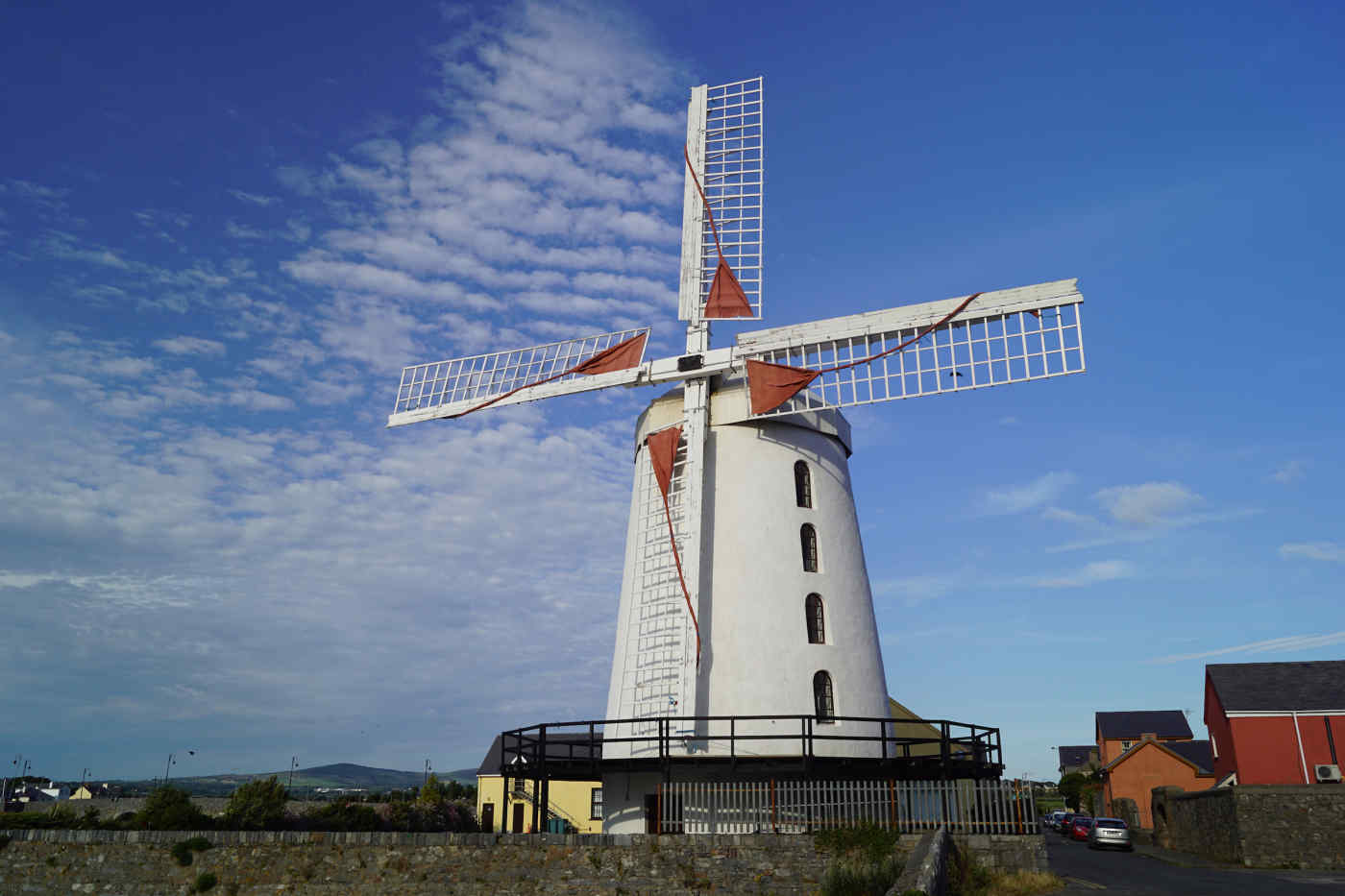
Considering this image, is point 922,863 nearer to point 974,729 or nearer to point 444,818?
point 974,729

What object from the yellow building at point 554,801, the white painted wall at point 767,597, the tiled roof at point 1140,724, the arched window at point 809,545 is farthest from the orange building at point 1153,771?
the arched window at point 809,545

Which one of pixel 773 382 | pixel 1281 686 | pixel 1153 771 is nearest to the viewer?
pixel 773 382

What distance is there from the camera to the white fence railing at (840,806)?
17.4 metres

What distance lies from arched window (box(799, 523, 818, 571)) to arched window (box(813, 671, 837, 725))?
2415 millimetres

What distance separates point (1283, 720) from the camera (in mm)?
36906

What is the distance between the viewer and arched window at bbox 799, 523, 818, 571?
2198 centimetres

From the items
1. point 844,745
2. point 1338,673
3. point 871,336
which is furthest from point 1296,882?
point 1338,673

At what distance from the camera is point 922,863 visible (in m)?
13.9

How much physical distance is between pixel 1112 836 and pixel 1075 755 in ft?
242

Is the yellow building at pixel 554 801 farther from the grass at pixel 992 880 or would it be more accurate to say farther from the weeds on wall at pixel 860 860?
the grass at pixel 992 880

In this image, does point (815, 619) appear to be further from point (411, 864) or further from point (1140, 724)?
point (1140, 724)

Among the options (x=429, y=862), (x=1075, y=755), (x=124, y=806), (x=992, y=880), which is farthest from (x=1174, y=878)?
(x=1075, y=755)

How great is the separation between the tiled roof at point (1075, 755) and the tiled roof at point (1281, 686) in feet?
209

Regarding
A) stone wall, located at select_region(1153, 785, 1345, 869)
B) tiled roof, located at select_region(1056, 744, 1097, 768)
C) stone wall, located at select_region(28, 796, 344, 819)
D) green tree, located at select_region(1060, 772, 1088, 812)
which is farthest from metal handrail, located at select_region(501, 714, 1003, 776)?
tiled roof, located at select_region(1056, 744, 1097, 768)
